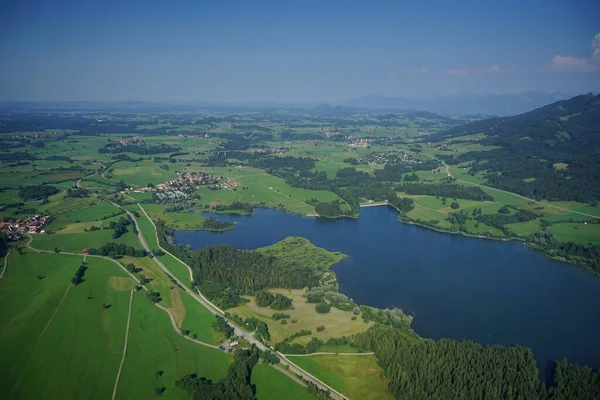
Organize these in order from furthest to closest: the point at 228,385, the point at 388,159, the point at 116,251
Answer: the point at 388,159 < the point at 116,251 < the point at 228,385

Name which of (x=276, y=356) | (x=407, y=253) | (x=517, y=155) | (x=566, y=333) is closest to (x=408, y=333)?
(x=276, y=356)

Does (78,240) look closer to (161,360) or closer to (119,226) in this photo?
(119,226)

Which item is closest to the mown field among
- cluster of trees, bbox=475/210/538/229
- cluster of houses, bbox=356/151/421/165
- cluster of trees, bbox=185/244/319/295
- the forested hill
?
cluster of trees, bbox=185/244/319/295

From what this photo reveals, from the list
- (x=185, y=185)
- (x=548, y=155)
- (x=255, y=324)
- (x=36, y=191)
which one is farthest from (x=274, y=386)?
(x=548, y=155)

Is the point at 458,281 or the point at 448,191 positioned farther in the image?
the point at 448,191

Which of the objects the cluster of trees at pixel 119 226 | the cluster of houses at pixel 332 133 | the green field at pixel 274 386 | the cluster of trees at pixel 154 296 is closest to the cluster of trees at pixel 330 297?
the green field at pixel 274 386

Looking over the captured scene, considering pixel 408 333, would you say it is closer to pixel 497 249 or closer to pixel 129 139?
pixel 497 249

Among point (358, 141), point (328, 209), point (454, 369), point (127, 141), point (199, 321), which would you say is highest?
point (127, 141)

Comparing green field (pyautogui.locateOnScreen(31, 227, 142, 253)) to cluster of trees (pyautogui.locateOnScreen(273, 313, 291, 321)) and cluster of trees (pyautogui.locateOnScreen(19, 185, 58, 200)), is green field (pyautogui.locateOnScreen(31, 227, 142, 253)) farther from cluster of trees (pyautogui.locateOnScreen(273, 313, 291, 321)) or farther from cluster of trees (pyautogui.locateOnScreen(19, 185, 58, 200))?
cluster of trees (pyautogui.locateOnScreen(273, 313, 291, 321))
